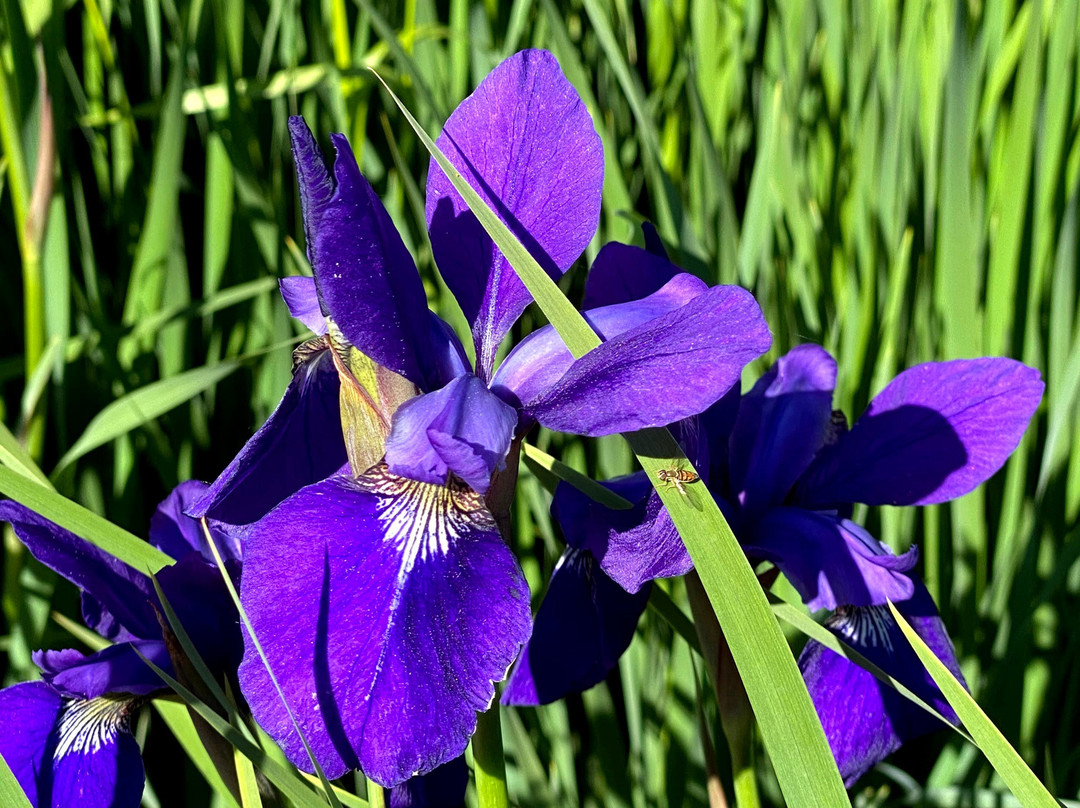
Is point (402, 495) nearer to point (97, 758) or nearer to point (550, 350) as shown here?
point (550, 350)

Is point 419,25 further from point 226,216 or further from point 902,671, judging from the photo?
point 902,671

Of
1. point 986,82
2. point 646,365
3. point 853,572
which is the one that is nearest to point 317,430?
point 646,365

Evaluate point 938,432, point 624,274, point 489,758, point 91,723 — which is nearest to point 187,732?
point 91,723

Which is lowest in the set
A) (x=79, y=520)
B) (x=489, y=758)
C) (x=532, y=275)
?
(x=489, y=758)

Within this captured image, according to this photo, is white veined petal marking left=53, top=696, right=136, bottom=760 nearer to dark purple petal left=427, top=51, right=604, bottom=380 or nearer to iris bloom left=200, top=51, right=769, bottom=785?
iris bloom left=200, top=51, right=769, bottom=785

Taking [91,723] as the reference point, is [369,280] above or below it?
above

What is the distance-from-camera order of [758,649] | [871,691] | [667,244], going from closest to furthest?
[758,649] < [871,691] < [667,244]
